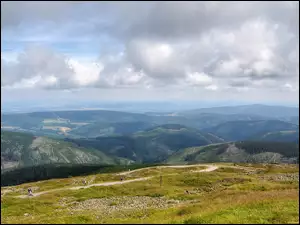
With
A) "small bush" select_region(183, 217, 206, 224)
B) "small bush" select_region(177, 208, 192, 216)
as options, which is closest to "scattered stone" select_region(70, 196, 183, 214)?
"small bush" select_region(177, 208, 192, 216)

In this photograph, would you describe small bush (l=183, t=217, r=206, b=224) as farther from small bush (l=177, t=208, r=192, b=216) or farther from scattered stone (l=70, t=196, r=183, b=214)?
scattered stone (l=70, t=196, r=183, b=214)

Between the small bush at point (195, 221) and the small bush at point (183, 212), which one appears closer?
the small bush at point (195, 221)

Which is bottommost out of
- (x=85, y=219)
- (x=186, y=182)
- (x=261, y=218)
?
(x=186, y=182)

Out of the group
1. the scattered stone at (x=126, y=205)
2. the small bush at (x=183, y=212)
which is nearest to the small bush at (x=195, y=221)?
the small bush at (x=183, y=212)

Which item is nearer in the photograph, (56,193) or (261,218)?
(261,218)

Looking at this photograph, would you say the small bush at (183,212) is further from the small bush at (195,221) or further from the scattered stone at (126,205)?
the scattered stone at (126,205)

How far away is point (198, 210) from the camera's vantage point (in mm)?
40062

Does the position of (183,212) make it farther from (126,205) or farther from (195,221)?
(126,205)

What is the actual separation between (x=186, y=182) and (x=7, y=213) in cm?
6793

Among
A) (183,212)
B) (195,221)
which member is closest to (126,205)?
(183,212)

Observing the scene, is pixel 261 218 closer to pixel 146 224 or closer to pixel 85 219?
pixel 146 224

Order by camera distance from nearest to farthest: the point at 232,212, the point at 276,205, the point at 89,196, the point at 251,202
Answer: the point at 232,212 → the point at 276,205 → the point at 251,202 → the point at 89,196

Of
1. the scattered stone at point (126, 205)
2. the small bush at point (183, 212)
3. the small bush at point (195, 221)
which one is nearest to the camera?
the small bush at point (195, 221)

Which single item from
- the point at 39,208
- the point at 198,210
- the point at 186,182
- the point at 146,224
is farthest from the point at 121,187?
the point at 146,224
